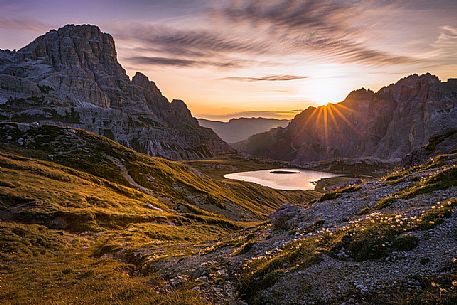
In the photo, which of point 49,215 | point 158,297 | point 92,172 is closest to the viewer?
point 158,297

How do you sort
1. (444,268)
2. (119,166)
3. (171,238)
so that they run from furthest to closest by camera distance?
1. (119,166)
2. (171,238)
3. (444,268)

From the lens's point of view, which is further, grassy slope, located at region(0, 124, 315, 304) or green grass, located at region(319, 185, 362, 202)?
green grass, located at region(319, 185, 362, 202)

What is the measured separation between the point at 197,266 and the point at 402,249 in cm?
1535

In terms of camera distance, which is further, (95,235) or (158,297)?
(95,235)

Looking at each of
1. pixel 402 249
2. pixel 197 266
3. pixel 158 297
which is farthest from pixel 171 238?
pixel 402 249

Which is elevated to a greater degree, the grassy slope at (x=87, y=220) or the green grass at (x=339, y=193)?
the green grass at (x=339, y=193)

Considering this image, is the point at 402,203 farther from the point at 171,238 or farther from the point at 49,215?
the point at 49,215

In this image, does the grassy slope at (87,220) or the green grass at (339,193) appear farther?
the green grass at (339,193)

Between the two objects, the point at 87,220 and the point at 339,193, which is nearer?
the point at 339,193

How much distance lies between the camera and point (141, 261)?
3503 cm

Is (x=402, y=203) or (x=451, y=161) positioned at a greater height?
(x=451, y=161)

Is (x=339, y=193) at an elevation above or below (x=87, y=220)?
above

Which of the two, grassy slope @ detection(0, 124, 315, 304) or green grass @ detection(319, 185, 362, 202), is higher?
green grass @ detection(319, 185, 362, 202)

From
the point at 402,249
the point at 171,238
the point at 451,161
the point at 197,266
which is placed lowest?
the point at 171,238
